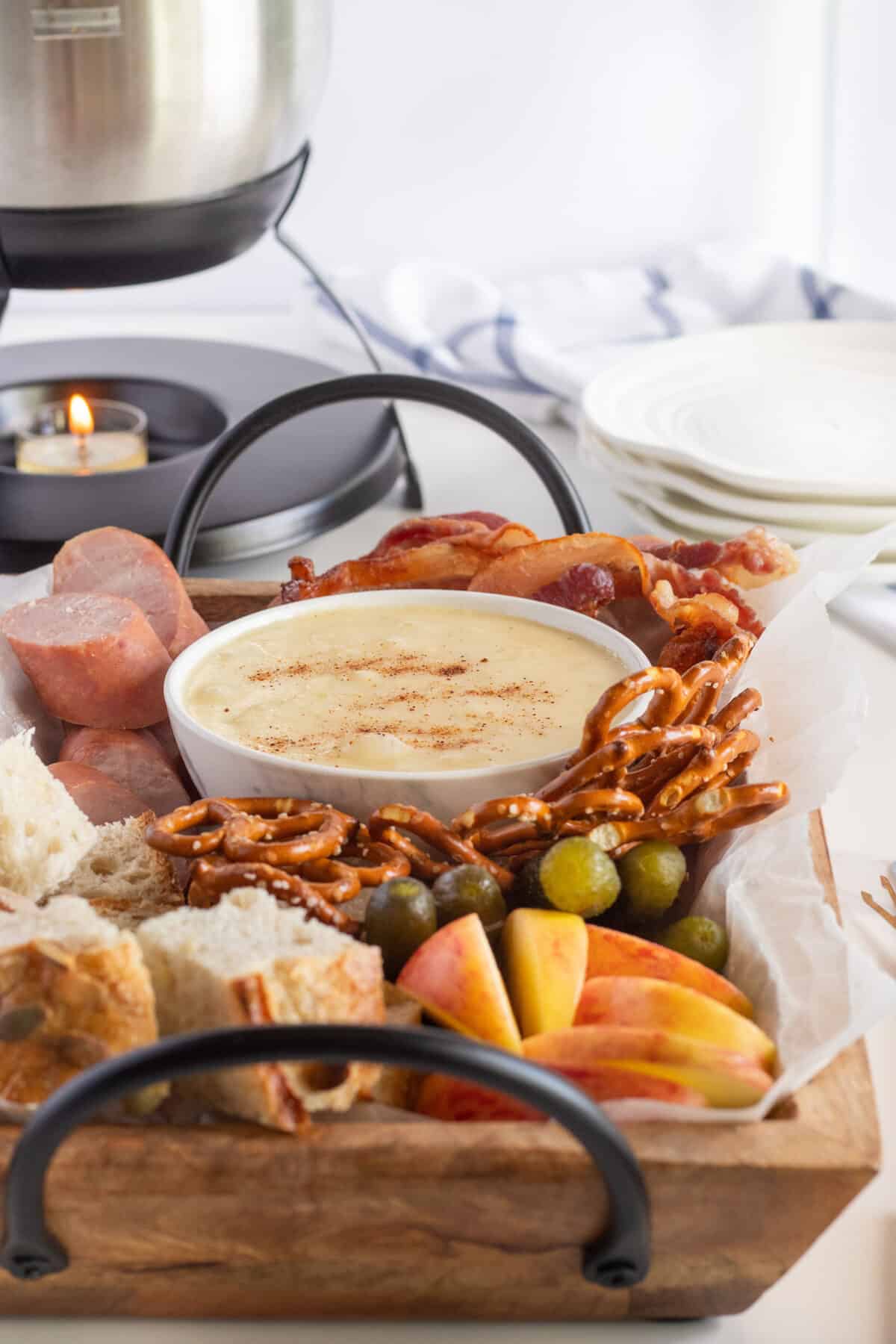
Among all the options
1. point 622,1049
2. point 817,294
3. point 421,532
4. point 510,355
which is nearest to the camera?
point 622,1049

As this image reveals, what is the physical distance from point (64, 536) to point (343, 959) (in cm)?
87

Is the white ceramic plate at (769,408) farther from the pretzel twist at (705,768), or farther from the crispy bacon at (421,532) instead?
the pretzel twist at (705,768)

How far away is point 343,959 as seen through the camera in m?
0.71

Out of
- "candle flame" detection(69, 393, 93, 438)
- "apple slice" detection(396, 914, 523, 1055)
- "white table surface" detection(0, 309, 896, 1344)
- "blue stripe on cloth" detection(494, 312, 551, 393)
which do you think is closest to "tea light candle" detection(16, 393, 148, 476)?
"candle flame" detection(69, 393, 93, 438)

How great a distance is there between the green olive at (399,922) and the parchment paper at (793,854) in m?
0.17

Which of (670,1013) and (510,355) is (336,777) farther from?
(510,355)

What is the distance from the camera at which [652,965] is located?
0.81m

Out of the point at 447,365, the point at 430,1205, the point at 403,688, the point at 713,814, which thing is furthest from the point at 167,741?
the point at 447,365

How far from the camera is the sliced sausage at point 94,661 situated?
1.08 m

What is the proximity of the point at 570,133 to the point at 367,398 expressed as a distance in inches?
64.6

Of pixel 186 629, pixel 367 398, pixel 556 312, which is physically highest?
pixel 367 398

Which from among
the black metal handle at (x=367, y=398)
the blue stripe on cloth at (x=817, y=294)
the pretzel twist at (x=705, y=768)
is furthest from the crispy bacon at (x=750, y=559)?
the blue stripe on cloth at (x=817, y=294)

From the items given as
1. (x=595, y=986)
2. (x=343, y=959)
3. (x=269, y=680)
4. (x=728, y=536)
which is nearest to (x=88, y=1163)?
(x=343, y=959)

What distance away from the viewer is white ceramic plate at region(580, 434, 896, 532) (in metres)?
1.49
